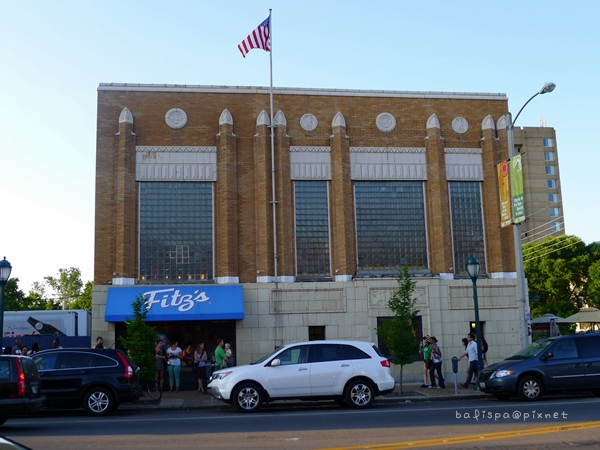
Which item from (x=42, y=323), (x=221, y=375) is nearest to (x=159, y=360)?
(x=221, y=375)

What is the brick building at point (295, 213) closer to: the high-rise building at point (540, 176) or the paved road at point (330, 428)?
the paved road at point (330, 428)

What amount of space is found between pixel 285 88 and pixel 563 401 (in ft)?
48.3

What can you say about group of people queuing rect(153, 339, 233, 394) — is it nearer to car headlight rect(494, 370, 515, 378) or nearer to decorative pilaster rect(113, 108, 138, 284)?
decorative pilaster rect(113, 108, 138, 284)

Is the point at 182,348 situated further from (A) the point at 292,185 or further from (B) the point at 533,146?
(B) the point at 533,146

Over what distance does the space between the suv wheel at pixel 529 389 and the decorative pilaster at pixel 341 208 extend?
8485 millimetres

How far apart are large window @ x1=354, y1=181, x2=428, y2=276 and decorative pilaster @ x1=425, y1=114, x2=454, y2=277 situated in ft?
1.11

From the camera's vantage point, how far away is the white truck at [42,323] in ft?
88.6

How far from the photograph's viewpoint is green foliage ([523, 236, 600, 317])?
50.4 meters

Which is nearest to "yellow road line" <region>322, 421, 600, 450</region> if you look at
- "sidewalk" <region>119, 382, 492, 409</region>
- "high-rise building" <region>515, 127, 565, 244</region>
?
"sidewalk" <region>119, 382, 492, 409</region>

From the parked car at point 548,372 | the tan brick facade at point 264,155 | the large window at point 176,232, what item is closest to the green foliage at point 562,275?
the tan brick facade at point 264,155

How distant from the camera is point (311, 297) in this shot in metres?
23.4

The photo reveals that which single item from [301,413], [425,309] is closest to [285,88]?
[425,309]

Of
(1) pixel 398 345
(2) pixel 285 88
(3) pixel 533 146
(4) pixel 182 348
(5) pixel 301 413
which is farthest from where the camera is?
(3) pixel 533 146

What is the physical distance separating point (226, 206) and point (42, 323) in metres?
10.0
